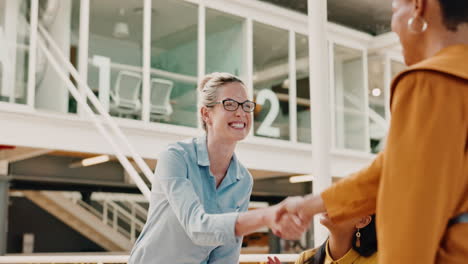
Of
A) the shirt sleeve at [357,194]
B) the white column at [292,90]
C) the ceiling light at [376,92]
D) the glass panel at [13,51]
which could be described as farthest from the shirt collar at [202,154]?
the ceiling light at [376,92]

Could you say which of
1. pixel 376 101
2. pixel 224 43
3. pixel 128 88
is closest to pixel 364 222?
pixel 128 88

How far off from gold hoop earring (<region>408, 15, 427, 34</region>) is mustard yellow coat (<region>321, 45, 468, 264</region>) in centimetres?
10

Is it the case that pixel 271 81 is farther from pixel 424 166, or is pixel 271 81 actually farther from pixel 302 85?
pixel 424 166

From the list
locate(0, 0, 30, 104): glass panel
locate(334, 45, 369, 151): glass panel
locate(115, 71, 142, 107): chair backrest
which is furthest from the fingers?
locate(334, 45, 369, 151): glass panel

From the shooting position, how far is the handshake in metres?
1.19

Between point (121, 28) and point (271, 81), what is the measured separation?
3539mm

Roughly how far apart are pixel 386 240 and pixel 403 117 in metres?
0.18

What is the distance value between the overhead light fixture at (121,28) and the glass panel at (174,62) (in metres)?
0.54

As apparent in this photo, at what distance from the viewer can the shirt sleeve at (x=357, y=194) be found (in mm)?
1065

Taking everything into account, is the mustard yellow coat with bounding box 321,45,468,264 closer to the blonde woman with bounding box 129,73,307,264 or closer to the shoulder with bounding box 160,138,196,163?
the blonde woman with bounding box 129,73,307,264

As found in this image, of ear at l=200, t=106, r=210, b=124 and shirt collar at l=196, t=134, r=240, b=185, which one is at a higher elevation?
ear at l=200, t=106, r=210, b=124

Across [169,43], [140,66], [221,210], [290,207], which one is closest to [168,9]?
[169,43]

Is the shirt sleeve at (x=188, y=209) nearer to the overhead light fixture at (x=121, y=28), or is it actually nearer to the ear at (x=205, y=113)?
the ear at (x=205, y=113)

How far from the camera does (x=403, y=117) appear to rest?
947mm
